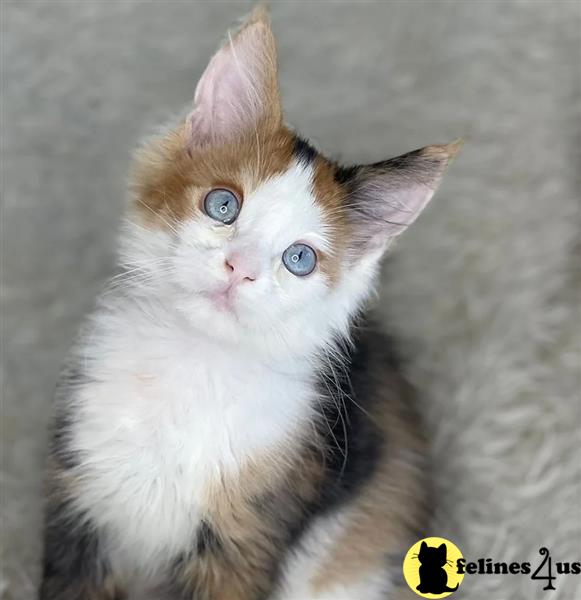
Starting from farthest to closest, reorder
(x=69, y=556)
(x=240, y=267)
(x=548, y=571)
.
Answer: (x=548, y=571)
(x=69, y=556)
(x=240, y=267)

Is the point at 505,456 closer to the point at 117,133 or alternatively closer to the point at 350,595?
the point at 350,595

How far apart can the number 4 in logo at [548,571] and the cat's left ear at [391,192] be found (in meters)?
0.57

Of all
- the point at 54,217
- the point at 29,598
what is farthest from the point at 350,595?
the point at 54,217

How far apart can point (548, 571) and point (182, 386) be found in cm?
64

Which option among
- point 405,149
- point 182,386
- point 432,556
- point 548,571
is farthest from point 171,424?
point 405,149

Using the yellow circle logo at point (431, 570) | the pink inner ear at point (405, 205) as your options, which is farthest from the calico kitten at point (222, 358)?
the yellow circle logo at point (431, 570)

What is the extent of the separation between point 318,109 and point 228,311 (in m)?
0.80

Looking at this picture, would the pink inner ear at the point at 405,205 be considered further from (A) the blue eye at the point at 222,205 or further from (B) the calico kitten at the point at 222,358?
(A) the blue eye at the point at 222,205

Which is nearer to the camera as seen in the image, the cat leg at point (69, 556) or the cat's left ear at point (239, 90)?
the cat's left ear at point (239, 90)

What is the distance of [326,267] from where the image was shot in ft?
3.22

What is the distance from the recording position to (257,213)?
922 mm

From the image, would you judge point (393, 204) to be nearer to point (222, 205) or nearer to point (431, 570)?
point (222, 205)

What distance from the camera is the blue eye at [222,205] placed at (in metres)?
0.93

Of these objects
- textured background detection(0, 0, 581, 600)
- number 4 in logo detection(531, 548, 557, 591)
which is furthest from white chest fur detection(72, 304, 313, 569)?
number 4 in logo detection(531, 548, 557, 591)
